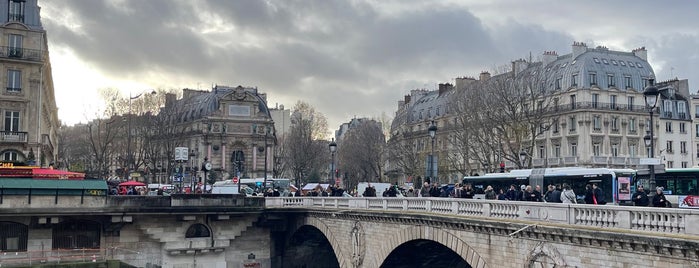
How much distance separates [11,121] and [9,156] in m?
2.30

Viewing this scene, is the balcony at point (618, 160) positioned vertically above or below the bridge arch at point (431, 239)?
above

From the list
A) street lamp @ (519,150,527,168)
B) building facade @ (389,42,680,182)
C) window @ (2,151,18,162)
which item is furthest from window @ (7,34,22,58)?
building facade @ (389,42,680,182)

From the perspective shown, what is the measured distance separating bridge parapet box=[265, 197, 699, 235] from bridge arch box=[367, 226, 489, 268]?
71 centimetres

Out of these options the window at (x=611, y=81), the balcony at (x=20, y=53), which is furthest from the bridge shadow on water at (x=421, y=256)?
the window at (x=611, y=81)

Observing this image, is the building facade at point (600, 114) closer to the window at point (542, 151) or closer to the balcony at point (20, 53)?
the window at point (542, 151)

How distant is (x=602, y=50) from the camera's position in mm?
69812

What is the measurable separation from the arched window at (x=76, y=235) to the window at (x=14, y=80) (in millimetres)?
16152

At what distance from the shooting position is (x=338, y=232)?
32688 mm

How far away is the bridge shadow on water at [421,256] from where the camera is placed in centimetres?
2785

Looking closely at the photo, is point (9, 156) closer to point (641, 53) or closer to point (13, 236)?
point (13, 236)

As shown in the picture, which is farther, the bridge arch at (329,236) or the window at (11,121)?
the window at (11,121)

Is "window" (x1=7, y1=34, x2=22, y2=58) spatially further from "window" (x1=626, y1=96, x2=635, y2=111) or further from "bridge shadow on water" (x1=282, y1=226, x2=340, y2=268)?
"window" (x1=626, y1=96, x2=635, y2=111)

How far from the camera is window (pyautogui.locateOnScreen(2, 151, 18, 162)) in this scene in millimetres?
47375

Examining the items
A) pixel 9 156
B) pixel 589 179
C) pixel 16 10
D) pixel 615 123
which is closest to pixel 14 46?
pixel 16 10
